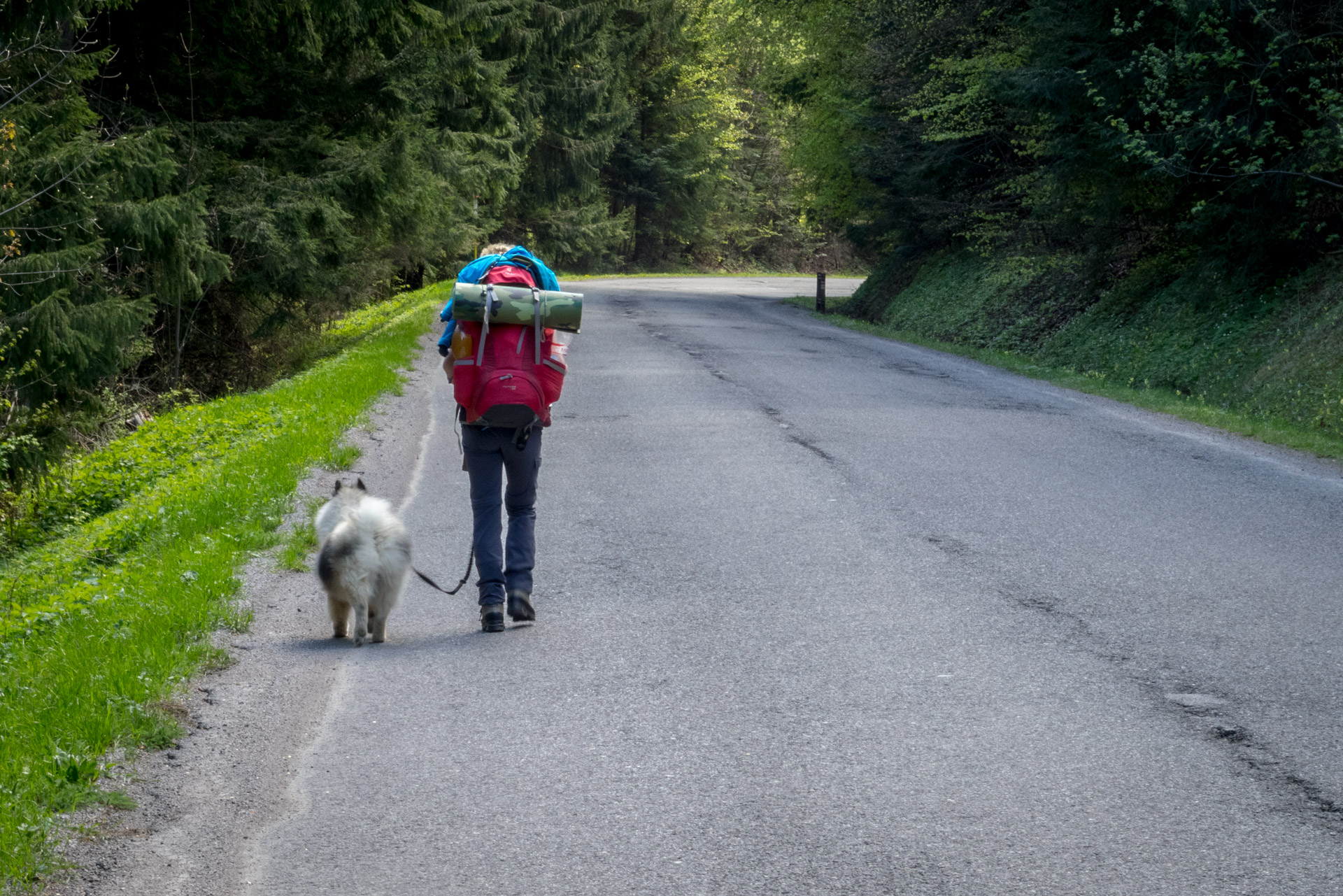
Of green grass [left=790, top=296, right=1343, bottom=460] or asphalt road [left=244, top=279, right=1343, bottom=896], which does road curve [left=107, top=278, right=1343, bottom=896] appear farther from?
green grass [left=790, top=296, right=1343, bottom=460]

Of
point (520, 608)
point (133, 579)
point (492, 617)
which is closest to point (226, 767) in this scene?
point (492, 617)

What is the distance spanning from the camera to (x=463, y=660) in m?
5.96

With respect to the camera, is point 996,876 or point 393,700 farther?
point 393,700

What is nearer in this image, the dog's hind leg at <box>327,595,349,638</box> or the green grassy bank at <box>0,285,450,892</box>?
the green grassy bank at <box>0,285,450,892</box>

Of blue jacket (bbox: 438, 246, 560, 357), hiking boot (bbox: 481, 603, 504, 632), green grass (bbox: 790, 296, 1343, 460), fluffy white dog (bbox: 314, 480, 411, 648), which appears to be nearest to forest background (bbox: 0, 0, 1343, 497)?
green grass (bbox: 790, 296, 1343, 460)

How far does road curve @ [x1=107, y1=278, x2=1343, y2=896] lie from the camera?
12.8 feet

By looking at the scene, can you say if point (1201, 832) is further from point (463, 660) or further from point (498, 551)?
point (498, 551)

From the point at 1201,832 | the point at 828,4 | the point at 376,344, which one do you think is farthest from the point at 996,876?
the point at 828,4

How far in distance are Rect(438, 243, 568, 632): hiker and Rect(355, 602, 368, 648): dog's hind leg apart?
2.06 ft

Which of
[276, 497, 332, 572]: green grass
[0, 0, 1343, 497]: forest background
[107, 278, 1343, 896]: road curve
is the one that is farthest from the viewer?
[0, 0, 1343, 497]: forest background

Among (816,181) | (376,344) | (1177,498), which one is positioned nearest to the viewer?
(1177,498)

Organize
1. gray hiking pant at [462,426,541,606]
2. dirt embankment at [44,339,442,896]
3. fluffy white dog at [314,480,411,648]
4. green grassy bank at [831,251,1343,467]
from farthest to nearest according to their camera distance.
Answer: green grassy bank at [831,251,1343,467], gray hiking pant at [462,426,541,606], fluffy white dog at [314,480,411,648], dirt embankment at [44,339,442,896]

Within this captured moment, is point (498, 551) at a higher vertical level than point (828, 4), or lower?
lower

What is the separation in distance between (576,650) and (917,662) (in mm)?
1659
